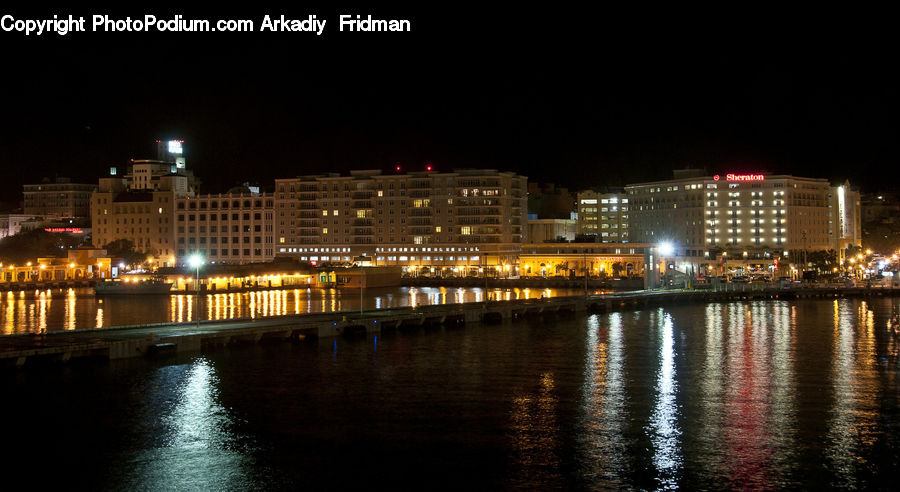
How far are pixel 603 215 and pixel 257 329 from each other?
119 m

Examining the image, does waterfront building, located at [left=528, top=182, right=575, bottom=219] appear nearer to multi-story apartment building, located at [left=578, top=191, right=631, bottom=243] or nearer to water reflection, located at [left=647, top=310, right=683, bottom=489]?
multi-story apartment building, located at [left=578, top=191, right=631, bottom=243]

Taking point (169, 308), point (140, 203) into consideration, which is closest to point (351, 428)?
point (169, 308)

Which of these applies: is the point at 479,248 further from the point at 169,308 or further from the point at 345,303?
the point at 169,308

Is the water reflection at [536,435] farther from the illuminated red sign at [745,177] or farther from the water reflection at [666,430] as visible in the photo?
the illuminated red sign at [745,177]

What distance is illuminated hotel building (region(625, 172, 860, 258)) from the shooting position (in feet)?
425

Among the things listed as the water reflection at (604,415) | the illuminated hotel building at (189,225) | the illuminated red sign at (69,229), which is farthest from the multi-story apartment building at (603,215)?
the water reflection at (604,415)

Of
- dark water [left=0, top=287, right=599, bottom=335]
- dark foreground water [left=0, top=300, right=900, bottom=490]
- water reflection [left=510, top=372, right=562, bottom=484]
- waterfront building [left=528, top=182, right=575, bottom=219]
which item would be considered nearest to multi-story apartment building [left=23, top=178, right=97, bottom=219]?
dark water [left=0, top=287, right=599, bottom=335]

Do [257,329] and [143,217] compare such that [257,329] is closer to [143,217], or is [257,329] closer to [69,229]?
[143,217]

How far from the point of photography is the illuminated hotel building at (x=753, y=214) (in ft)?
425

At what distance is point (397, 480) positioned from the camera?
2314cm

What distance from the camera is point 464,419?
29547 millimetres

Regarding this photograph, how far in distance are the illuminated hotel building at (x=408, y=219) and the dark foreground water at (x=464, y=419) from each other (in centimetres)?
8500

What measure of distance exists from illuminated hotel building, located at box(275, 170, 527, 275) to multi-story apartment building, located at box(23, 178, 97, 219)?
5176cm

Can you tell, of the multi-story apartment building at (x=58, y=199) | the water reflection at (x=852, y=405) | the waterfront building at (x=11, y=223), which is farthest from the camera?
the multi-story apartment building at (x=58, y=199)
